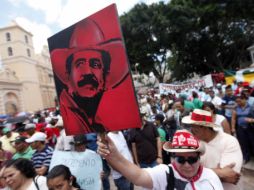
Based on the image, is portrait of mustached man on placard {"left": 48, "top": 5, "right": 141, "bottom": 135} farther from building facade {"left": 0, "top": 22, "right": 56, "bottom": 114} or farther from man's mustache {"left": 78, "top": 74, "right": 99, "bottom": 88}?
building facade {"left": 0, "top": 22, "right": 56, "bottom": 114}

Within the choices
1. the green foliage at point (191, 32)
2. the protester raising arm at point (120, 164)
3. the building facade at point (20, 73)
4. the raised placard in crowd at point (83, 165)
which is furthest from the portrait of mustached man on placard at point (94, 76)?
the building facade at point (20, 73)

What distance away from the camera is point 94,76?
6.07 ft

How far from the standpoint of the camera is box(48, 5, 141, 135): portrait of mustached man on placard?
67.9 inches

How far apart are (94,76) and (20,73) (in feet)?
191

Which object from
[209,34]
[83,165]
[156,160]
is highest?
[209,34]

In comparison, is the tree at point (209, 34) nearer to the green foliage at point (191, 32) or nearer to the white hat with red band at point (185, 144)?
the green foliage at point (191, 32)

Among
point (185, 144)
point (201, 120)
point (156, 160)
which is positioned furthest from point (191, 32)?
point (185, 144)

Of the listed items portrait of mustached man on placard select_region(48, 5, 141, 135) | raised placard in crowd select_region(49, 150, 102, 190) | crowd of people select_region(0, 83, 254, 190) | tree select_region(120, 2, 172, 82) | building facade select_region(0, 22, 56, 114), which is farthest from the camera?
building facade select_region(0, 22, 56, 114)

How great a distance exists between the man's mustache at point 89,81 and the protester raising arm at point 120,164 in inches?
13.5

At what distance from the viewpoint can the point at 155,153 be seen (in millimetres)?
4484

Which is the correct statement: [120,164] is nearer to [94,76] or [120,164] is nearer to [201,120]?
[94,76]

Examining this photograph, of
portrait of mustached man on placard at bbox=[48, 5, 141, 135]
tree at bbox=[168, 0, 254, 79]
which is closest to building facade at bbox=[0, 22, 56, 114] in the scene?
tree at bbox=[168, 0, 254, 79]

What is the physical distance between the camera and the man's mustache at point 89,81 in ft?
6.07

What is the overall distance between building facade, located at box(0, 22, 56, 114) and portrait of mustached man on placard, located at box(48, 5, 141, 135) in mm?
48871
